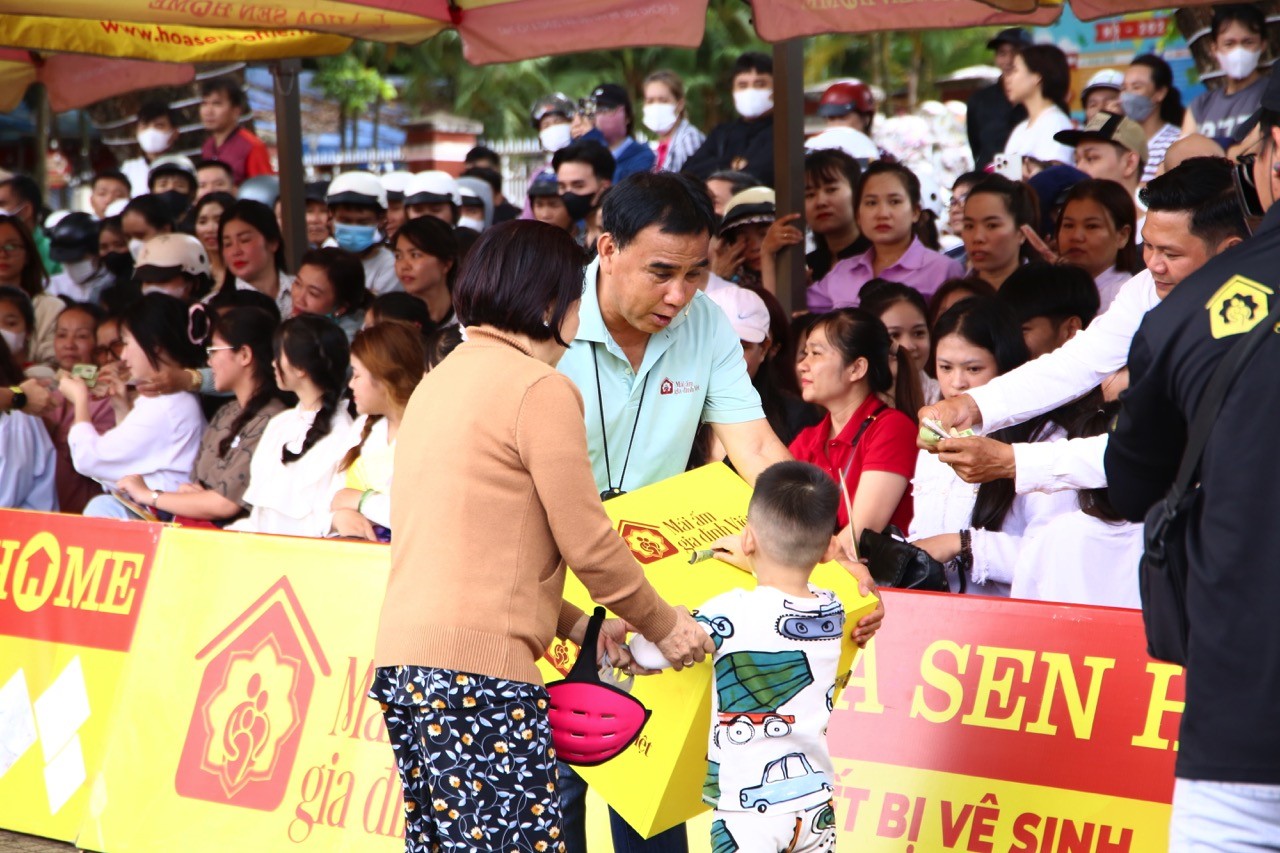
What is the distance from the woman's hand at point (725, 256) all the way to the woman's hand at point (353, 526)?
8.63 feet

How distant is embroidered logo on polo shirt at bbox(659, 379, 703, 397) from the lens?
12.9ft

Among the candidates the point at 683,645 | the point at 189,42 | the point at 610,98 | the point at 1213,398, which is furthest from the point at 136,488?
the point at 1213,398

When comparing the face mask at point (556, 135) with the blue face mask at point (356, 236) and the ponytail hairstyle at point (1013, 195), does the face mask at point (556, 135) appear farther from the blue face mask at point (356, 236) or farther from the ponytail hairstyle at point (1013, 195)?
the ponytail hairstyle at point (1013, 195)

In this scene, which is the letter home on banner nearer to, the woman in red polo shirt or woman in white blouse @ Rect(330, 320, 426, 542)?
woman in white blouse @ Rect(330, 320, 426, 542)

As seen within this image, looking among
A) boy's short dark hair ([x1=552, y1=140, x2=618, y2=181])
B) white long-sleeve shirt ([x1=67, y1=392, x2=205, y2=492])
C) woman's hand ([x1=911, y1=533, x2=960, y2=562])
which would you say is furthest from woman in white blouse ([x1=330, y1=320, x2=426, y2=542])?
boy's short dark hair ([x1=552, y1=140, x2=618, y2=181])

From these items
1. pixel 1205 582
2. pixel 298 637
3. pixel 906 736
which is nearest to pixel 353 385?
pixel 298 637

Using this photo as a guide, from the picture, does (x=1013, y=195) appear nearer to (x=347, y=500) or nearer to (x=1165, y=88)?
(x=347, y=500)

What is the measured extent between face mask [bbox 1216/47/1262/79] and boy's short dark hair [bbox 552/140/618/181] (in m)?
3.99

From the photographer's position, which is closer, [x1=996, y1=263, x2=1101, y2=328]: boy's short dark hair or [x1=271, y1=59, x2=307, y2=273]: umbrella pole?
[x1=996, y1=263, x2=1101, y2=328]: boy's short dark hair

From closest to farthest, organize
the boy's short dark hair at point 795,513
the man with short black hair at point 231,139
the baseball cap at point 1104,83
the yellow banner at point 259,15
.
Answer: the boy's short dark hair at point 795,513 → the yellow banner at point 259,15 → the baseball cap at point 1104,83 → the man with short black hair at point 231,139

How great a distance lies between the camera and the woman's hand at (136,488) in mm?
7129

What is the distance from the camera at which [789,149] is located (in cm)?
779

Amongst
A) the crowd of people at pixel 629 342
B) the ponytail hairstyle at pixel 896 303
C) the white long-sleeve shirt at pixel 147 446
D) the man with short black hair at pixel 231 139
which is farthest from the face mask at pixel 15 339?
the ponytail hairstyle at pixel 896 303

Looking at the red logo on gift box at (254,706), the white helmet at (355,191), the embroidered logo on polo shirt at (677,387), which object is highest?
the white helmet at (355,191)
